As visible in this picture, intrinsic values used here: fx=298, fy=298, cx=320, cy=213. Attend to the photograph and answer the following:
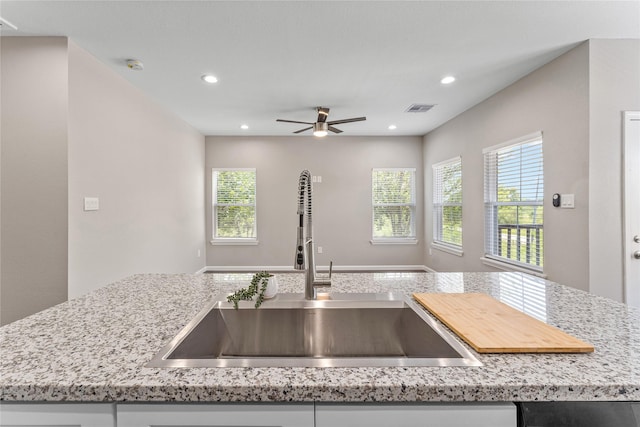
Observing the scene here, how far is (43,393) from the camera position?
0.60 meters

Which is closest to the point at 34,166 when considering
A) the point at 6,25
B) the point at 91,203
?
the point at 91,203

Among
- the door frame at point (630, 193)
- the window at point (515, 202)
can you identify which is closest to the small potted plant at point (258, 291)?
the door frame at point (630, 193)

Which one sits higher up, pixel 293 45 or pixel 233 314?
pixel 293 45

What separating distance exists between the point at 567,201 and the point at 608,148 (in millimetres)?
503

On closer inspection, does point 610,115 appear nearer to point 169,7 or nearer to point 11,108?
point 169,7

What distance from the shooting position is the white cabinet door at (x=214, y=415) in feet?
1.97

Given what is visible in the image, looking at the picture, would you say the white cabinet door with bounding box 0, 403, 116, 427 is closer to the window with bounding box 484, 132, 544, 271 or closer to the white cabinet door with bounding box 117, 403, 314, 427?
the white cabinet door with bounding box 117, 403, 314, 427

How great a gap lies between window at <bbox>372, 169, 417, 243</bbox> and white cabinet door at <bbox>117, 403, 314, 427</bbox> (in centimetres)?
544

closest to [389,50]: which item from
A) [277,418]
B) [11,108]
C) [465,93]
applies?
[465,93]

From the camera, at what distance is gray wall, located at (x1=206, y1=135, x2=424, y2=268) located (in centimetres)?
580

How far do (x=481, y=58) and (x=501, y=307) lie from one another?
8.64ft

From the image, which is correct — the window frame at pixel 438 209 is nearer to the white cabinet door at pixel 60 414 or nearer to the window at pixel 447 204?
the window at pixel 447 204

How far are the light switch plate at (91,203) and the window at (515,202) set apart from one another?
4307 mm

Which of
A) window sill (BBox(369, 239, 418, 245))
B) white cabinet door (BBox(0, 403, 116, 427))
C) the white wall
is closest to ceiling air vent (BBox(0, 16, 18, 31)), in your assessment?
the white wall
